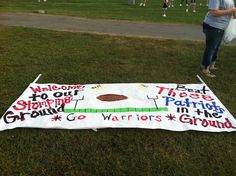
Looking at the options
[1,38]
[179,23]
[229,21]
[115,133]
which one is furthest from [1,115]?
[179,23]

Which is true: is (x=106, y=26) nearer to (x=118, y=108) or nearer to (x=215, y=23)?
(x=215, y=23)

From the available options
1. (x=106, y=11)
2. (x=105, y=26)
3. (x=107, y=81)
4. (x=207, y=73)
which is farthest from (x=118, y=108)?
(x=106, y=11)

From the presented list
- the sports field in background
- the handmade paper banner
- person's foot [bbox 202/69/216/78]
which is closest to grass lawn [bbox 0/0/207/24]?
the sports field in background

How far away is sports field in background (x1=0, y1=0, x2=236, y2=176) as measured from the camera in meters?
4.07

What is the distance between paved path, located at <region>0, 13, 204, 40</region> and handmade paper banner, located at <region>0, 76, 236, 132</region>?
5.81 m

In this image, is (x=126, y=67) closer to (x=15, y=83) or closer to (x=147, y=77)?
(x=147, y=77)

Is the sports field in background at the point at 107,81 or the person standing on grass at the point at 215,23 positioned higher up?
the person standing on grass at the point at 215,23

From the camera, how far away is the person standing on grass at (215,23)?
6.64 metres

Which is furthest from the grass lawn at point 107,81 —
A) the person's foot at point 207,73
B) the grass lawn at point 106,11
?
the grass lawn at point 106,11

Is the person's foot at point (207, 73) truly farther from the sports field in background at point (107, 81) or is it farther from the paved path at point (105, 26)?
the paved path at point (105, 26)

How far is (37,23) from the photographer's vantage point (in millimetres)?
12875

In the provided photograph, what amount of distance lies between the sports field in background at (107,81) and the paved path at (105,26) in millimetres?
1216

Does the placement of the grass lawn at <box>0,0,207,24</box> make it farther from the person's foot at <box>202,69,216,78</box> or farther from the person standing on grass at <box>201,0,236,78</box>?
the person standing on grass at <box>201,0,236,78</box>

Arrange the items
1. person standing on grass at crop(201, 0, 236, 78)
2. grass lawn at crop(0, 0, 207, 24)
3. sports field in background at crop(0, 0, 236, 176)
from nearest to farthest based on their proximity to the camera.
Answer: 1. sports field in background at crop(0, 0, 236, 176)
2. person standing on grass at crop(201, 0, 236, 78)
3. grass lawn at crop(0, 0, 207, 24)
